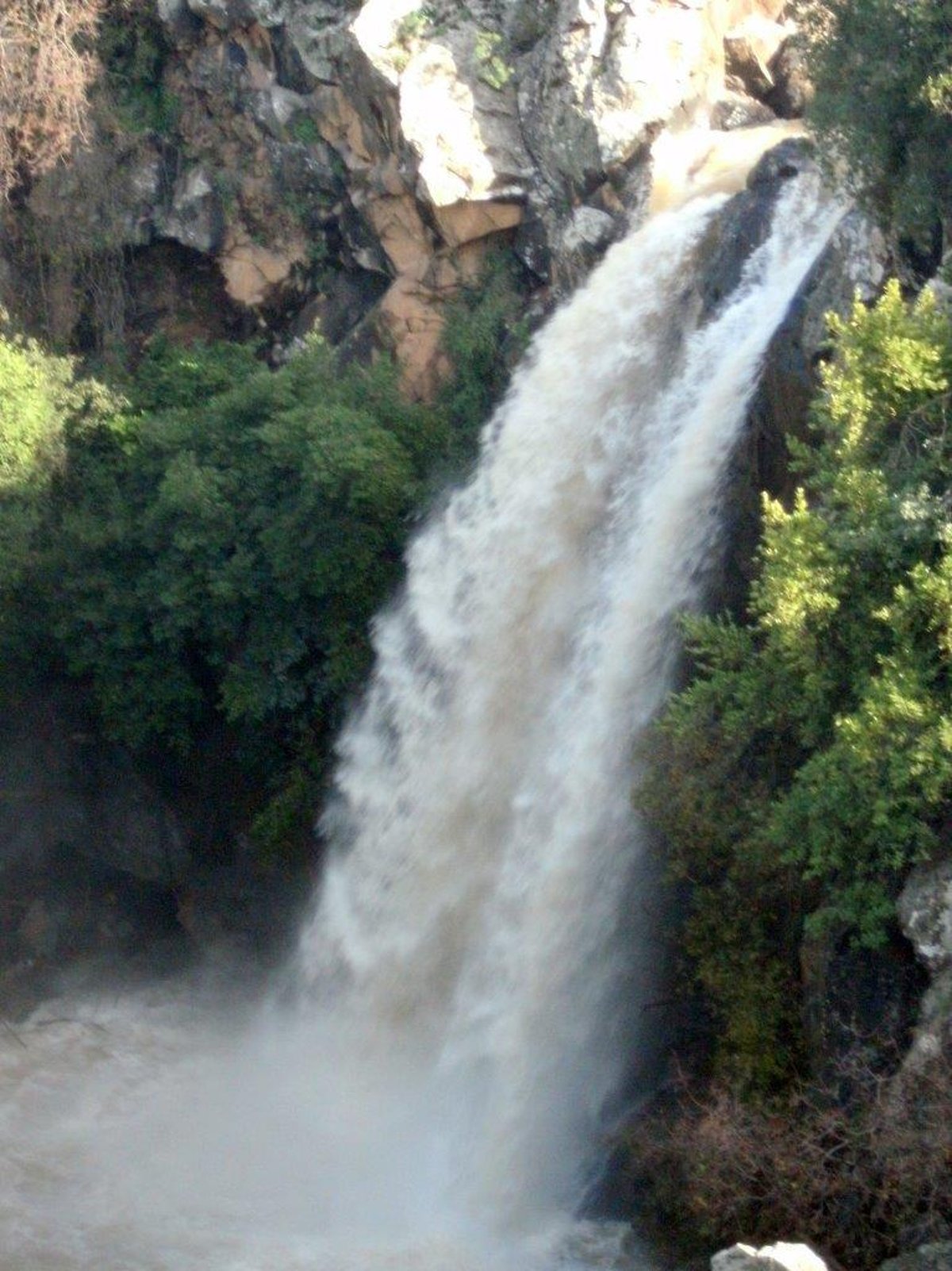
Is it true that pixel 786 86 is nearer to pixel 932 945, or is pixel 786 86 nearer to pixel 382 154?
pixel 382 154

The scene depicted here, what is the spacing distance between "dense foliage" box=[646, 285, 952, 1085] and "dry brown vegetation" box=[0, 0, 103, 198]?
1219cm

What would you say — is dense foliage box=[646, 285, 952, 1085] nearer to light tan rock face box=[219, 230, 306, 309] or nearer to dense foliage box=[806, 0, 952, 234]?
dense foliage box=[806, 0, 952, 234]

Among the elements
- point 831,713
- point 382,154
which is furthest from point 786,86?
point 831,713

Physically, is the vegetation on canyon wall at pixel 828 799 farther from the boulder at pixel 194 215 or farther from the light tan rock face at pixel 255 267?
the boulder at pixel 194 215

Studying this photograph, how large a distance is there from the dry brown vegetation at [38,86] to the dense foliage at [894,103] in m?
10.2

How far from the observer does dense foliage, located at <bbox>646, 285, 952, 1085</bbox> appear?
8.99 meters

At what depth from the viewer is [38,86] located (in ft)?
61.9

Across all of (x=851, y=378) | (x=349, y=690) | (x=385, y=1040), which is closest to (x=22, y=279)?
(x=349, y=690)

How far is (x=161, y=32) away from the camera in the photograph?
2062 cm

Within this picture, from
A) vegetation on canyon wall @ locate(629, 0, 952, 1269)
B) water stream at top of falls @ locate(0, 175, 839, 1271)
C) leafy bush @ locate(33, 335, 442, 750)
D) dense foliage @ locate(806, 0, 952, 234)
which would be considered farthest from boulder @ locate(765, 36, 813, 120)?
vegetation on canyon wall @ locate(629, 0, 952, 1269)

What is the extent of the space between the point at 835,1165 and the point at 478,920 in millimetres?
4422

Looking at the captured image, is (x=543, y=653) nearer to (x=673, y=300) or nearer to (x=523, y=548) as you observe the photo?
(x=523, y=548)

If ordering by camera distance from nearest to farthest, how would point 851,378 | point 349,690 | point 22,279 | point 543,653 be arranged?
point 851,378 < point 543,653 < point 349,690 < point 22,279

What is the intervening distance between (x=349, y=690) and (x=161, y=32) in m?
10.2
